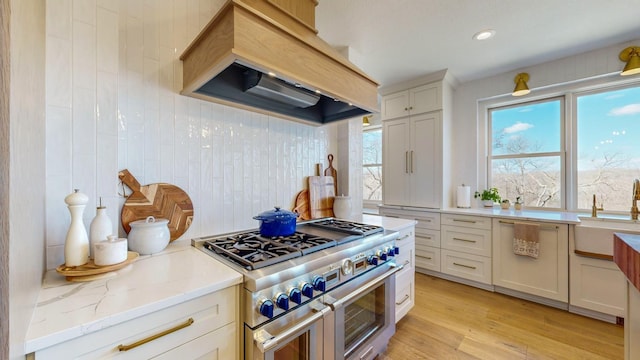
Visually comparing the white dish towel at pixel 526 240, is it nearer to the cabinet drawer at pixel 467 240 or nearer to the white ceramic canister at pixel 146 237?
the cabinet drawer at pixel 467 240

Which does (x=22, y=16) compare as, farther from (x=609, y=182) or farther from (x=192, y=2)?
(x=609, y=182)

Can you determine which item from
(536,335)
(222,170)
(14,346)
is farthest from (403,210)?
(14,346)

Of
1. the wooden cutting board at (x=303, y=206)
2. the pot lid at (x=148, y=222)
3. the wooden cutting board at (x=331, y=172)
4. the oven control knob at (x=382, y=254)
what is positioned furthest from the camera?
the wooden cutting board at (x=331, y=172)

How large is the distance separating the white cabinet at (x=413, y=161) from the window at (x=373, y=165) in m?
0.77

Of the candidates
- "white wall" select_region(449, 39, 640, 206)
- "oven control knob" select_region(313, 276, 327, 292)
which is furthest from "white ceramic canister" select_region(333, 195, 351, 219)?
"white wall" select_region(449, 39, 640, 206)

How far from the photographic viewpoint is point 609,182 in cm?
251

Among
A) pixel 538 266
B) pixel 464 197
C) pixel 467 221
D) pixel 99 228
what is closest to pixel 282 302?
pixel 99 228

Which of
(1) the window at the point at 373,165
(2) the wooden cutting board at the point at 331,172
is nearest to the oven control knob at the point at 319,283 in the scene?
(2) the wooden cutting board at the point at 331,172

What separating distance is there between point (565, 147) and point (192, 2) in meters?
3.86

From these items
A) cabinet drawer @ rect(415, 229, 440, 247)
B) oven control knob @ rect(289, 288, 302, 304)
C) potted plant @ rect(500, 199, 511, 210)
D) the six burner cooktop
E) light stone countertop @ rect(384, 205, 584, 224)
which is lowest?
cabinet drawer @ rect(415, 229, 440, 247)

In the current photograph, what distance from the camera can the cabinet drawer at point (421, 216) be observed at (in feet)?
9.81

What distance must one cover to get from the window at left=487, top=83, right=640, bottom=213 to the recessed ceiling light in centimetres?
131

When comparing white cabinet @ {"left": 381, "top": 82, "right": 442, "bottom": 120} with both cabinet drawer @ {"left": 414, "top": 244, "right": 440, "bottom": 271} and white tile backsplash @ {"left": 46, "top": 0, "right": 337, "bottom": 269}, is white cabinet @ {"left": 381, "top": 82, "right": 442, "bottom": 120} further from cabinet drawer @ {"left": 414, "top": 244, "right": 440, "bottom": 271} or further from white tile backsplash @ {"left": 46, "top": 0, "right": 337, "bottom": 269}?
white tile backsplash @ {"left": 46, "top": 0, "right": 337, "bottom": 269}

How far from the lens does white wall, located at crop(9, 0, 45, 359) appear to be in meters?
0.48
